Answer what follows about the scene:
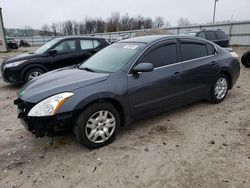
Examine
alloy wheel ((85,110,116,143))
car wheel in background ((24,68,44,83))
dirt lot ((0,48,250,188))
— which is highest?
car wheel in background ((24,68,44,83))

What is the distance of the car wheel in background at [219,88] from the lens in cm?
464

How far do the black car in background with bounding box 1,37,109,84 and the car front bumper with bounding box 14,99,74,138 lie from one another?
3.97 metres

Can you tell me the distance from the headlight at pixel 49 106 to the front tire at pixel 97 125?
33 cm

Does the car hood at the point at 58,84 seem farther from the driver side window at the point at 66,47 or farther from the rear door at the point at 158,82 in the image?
the driver side window at the point at 66,47

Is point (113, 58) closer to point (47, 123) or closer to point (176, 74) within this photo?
point (176, 74)

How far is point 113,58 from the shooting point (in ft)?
12.4

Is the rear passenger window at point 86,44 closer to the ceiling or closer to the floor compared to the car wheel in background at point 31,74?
closer to the ceiling

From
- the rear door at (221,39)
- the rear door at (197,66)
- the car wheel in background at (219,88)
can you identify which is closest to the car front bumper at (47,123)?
the rear door at (197,66)

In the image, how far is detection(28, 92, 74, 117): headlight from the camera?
9.11 ft

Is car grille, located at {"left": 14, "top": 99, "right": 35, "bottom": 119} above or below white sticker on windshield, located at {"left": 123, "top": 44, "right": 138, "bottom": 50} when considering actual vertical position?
below

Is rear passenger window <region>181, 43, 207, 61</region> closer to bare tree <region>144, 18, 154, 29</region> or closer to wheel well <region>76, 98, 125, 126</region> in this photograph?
wheel well <region>76, 98, 125, 126</region>

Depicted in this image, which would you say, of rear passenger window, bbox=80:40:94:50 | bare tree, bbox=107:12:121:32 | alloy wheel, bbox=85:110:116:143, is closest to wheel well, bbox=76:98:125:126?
alloy wheel, bbox=85:110:116:143

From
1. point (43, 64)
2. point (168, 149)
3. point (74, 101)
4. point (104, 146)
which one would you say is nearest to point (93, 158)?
point (104, 146)

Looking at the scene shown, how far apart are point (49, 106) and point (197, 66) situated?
2851 mm
